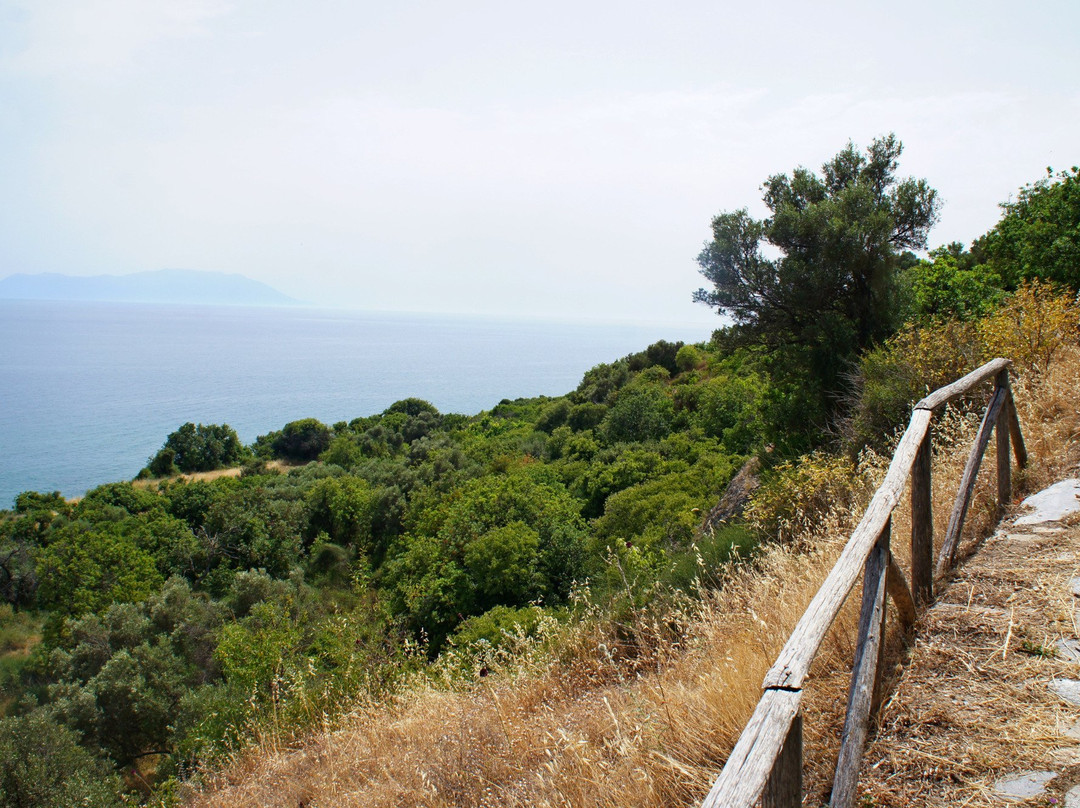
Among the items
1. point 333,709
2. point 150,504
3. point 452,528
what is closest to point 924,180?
point 333,709

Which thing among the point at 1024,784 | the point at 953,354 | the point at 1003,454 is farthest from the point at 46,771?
the point at 953,354

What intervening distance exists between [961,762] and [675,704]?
4.25ft

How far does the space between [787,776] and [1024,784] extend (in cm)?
123

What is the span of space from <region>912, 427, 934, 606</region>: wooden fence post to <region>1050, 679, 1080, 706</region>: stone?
2.53ft

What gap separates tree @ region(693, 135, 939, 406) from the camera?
12.3 m

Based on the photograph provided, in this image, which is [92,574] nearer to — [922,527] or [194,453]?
[922,527]

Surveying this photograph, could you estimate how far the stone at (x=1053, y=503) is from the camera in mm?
3955

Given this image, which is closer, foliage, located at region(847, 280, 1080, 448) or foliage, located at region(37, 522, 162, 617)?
foliage, located at region(847, 280, 1080, 448)

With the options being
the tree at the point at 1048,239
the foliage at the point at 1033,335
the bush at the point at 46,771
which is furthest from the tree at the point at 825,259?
the bush at the point at 46,771

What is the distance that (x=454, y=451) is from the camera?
36719 millimetres

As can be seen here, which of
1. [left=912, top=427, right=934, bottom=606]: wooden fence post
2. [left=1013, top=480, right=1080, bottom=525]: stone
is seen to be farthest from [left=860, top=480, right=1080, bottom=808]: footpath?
[left=1013, top=480, right=1080, bottom=525]: stone

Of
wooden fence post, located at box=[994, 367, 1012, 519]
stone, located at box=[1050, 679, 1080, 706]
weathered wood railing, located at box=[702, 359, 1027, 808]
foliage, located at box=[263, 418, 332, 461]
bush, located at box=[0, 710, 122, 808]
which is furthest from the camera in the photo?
foliage, located at box=[263, 418, 332, 461]

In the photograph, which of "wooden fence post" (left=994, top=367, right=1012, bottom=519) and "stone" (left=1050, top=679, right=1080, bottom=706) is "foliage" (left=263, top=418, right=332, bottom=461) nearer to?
"wooden fence post" (left=994, top=367, right=1012, bottom=519)

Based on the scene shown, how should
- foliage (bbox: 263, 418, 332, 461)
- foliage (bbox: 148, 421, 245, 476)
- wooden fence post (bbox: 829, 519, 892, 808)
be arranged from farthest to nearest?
foliage (bbox: 263, 418, 332, 461) → foliage (bbox: 148, 421, 245, 476) → wooden fence post (bbox: 829, 519, 892, 808)
